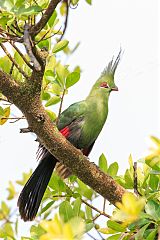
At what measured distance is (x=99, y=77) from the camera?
12.5ft

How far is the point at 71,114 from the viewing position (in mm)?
3344

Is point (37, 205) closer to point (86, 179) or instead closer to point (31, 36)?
point (86, 179)

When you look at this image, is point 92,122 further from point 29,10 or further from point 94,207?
point 29,10

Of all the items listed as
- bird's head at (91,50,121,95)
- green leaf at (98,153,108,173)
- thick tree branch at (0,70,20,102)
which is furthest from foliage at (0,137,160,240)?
bird's head at (91,50,121,95)

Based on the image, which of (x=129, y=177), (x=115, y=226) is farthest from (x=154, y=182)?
(x=115, y=226)

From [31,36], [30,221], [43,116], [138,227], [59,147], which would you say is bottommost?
[30,221]

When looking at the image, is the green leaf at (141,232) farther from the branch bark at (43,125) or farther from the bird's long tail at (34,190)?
the bird's long tail at (34,190)

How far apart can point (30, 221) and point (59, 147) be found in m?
0.62

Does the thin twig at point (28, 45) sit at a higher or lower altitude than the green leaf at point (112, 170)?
higher

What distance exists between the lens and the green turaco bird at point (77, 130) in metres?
2.77

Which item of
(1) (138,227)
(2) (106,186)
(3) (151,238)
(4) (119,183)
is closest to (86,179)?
(2) (106,186)

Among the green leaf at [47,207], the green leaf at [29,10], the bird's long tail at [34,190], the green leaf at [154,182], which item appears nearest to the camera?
the green leaf at [29,10]

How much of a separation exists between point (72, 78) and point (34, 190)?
733 millimetres

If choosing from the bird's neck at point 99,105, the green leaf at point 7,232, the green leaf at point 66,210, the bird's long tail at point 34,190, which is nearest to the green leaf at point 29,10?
the green leaf at point 66,210
